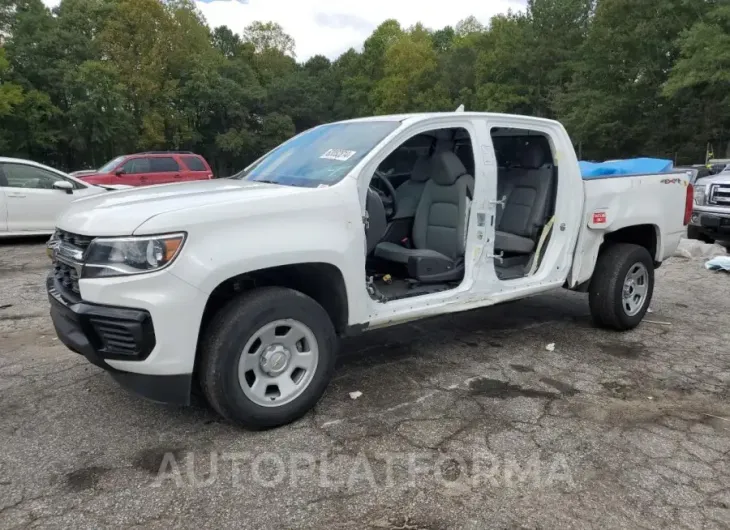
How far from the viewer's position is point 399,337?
Result: 203 inches

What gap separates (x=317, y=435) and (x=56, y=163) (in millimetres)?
38662

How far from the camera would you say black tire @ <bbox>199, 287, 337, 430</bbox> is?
3.09 meters

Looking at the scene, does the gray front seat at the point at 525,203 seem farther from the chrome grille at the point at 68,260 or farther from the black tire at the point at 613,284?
the chrome grille at the point at 68,260

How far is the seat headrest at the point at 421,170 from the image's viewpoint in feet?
16.3

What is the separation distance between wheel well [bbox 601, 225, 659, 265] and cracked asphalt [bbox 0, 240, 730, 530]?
100 centimetres

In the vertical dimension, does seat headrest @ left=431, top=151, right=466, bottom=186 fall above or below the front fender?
above

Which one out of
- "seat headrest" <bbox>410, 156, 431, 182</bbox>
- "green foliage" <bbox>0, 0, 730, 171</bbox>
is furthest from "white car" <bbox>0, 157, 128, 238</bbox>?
"green foliage" <bbox>0, 0, 730, 171</bbox>

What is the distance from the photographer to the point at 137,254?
2.95 metres

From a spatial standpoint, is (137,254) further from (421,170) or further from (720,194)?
(720,194)

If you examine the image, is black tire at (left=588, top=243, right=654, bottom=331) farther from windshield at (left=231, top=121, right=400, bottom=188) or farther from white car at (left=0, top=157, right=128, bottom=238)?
white car at (left=0, top=157, right=128, bottom=238)

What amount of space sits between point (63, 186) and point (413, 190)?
25.8 ft

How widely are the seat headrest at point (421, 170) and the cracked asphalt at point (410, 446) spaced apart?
139cm

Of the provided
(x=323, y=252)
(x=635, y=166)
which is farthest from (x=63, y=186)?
(x=635, y=166)

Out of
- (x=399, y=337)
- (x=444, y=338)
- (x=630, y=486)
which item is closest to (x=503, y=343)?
(x=444, y=338)
